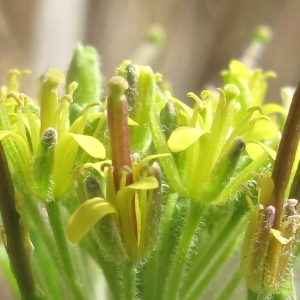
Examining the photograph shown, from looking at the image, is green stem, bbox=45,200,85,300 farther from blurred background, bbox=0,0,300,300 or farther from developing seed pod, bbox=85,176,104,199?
blurred background, bbox=0,0,300,300

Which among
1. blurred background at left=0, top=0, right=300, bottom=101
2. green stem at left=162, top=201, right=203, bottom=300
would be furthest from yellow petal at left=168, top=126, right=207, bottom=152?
blurred background at left=0, top=0, right=300, bottom=101

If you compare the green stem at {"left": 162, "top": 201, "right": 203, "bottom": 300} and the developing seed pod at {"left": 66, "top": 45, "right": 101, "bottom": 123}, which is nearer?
the green stem at {"left": 162, "top": 201, "right": 203, "bottom": 300}

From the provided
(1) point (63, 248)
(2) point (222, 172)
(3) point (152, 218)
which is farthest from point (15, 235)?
(2) point (222, 172)

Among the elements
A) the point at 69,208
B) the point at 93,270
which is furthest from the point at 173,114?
the point at 93,270

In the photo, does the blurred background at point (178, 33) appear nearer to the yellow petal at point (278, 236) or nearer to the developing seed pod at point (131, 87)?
the developing seed pod at point (131, 87)

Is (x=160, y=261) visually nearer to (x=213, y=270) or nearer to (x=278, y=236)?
(x=213, y=270)
